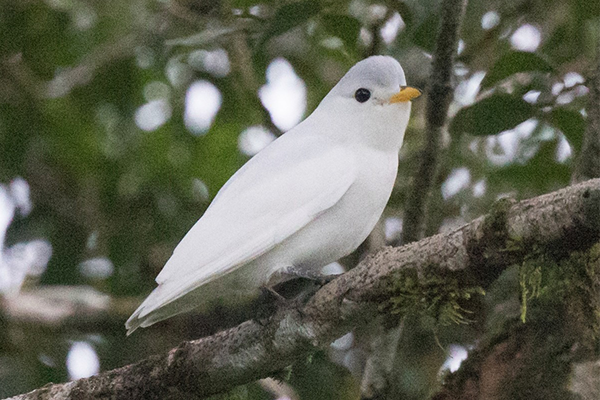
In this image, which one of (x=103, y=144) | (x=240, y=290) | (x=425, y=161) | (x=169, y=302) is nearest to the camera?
(x=169, y=302)

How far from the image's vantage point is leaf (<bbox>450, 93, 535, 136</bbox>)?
3.26 metres

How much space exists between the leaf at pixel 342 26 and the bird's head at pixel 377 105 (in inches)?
14.1

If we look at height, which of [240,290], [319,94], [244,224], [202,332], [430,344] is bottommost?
[202,332]

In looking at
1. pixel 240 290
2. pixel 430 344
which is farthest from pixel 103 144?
pixel 430 344

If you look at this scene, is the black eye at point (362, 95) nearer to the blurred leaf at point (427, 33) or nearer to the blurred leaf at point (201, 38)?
the blurred leaf at point (427, 33)

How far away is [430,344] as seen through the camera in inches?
142

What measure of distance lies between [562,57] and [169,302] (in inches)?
89.1

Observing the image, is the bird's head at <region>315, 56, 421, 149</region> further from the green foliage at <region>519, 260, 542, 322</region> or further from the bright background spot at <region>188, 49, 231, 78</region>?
the bright background spot at <region>188, 49, 231, 78</region>

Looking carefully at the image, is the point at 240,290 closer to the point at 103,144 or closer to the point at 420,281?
the point at 420,281

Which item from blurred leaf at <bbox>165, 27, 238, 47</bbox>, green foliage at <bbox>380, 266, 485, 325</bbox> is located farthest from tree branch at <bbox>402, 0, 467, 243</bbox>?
Answer: green foliage at <bbox>380, 266, 485, 325</bbox>

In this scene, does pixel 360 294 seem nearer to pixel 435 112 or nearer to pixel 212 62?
pixel 435 112

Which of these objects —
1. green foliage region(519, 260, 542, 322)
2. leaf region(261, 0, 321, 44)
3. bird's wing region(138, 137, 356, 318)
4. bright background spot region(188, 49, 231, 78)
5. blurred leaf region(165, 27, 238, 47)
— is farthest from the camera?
bright background spot region(188, 49, 231, 78)

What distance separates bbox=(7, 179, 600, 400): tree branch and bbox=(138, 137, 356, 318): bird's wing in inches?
8.6

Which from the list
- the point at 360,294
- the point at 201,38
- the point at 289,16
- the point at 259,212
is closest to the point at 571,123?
the point at 289,16
